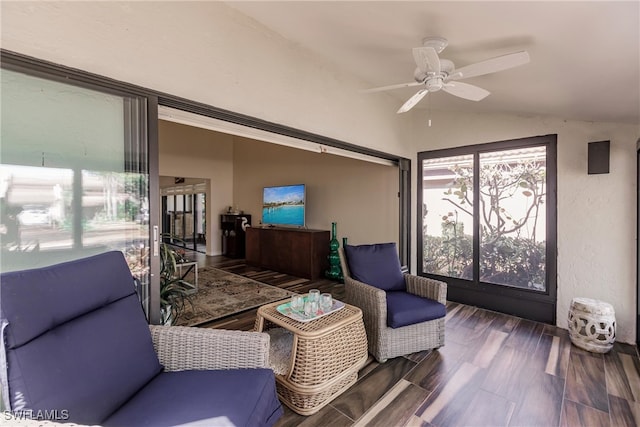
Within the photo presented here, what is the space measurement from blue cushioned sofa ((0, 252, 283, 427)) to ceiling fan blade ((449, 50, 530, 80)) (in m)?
2.06

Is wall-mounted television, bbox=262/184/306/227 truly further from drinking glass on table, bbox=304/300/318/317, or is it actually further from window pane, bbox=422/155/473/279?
drinking glass on table, bbox=304/300/318/317

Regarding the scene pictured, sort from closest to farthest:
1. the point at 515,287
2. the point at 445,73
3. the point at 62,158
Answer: the point at 62,158
the point at 445,73
the point at 515,287

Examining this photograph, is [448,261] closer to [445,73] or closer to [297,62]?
[445,73]

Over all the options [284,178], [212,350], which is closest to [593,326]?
[212,350]

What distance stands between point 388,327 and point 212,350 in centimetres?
145

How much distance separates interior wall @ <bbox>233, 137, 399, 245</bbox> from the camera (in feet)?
15.1

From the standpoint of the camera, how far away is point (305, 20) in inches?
86.7

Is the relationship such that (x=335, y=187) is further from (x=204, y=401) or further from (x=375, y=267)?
(x=204, y=401)

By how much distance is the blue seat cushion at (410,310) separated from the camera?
2305 millimetres

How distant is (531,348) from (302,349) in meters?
2.26

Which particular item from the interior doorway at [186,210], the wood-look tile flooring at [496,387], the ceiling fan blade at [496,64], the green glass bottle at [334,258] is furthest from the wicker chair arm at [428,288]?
the interior doorway at [186,210]

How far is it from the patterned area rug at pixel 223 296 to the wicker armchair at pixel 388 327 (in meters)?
1.60

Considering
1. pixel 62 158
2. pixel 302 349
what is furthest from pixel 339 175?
pixel 62 158

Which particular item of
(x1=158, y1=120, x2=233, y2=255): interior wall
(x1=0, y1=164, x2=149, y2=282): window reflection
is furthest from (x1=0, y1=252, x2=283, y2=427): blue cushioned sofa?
(x1=158, y1=120, x2=233, y2=255): interior wall
